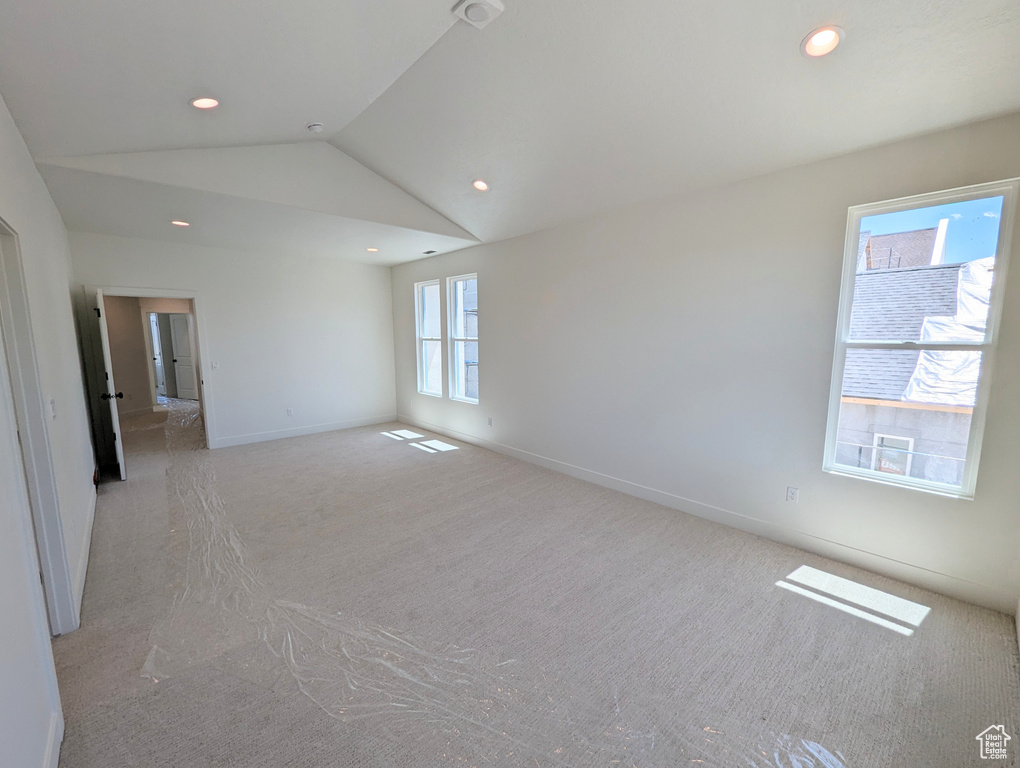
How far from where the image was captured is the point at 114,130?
2453 millimetres

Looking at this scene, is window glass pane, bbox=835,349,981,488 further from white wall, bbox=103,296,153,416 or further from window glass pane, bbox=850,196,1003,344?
white wall, bbox=103,296,153,416

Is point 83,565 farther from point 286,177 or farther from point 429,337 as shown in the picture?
point 429,337

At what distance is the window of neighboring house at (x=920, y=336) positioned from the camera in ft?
7.30

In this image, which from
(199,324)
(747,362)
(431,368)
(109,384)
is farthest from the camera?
(431,368)

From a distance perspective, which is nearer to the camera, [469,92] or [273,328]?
[469,92]

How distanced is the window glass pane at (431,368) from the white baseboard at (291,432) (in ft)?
3.47

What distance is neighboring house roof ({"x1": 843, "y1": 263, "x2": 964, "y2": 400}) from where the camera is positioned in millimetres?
2361

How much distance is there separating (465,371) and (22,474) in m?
4.40

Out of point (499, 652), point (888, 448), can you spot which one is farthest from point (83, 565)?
point (888, 448)

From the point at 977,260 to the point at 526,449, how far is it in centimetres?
377

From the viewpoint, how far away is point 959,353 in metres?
2.31

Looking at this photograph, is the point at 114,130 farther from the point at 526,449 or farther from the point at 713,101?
the point at 526,449

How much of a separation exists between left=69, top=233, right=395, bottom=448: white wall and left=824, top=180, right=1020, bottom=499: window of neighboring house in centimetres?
587

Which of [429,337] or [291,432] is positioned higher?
[429,337]
